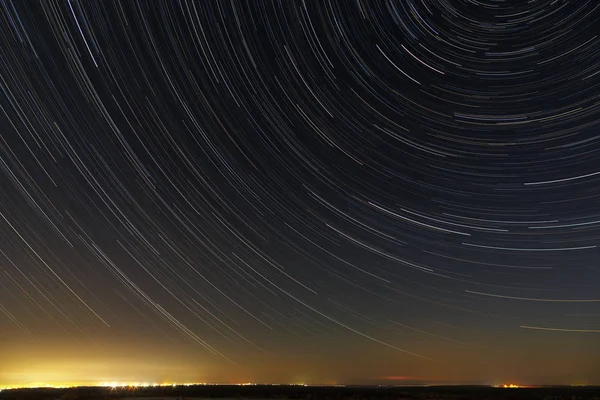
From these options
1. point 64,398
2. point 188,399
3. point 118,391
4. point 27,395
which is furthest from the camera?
point 118,391

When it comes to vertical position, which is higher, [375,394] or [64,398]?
[375,394]

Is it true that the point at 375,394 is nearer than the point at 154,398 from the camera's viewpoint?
No

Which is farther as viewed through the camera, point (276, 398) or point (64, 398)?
point (276, 398)

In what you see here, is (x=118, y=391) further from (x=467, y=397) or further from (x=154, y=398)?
(x=467, y=397)

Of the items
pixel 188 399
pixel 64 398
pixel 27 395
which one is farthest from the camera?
pixel 27 395

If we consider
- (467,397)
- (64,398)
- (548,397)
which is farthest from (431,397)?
(64,398)

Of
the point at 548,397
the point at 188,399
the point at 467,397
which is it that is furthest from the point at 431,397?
the point at 188,399

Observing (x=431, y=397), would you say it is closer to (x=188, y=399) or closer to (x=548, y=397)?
(x=548, y=397)

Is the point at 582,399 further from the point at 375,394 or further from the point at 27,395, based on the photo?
→ the point at 27,395

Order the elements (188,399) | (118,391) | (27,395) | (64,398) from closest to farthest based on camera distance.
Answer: (64,398) → (188,399) → (27,395) → (118,391)
